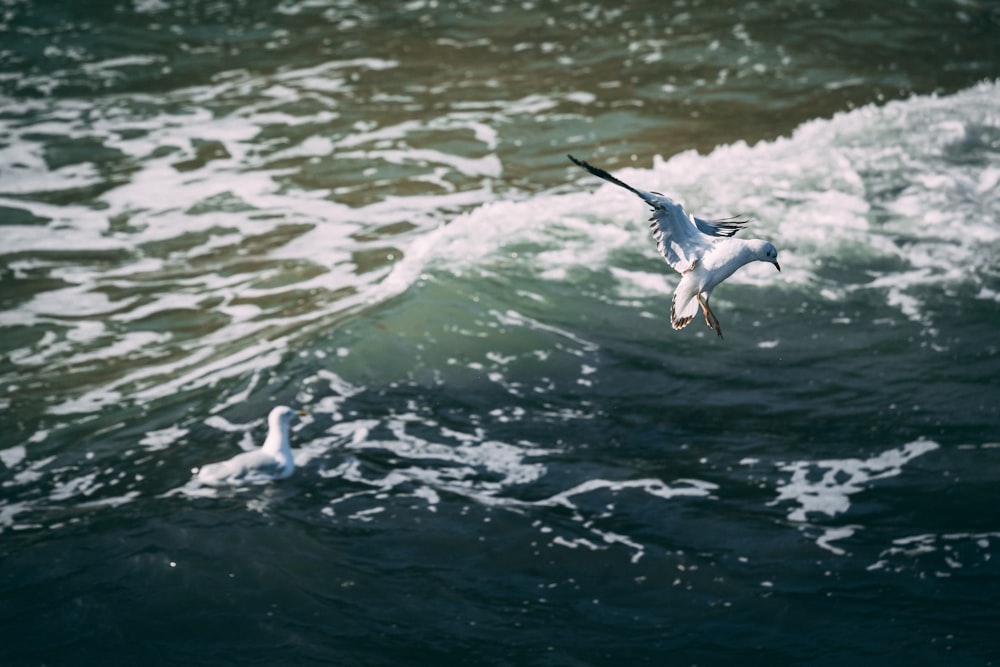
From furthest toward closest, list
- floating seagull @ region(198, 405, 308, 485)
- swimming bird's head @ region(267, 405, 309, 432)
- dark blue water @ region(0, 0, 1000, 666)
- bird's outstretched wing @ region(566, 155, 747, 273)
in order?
swimming bird's head @ region(267, 405, 309, 432) → floating seagull @ region(198, 405, 308, 485) → dark blue water @ region(0, 0, 1000, 666) → bird's outstretched wing @ region(566, 155, 747, 273)

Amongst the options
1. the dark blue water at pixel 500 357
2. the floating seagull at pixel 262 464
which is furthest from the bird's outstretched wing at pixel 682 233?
the floating seagull at pixel 262 464

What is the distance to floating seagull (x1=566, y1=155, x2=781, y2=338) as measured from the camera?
5281mm

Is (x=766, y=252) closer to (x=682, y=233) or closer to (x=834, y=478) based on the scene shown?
(x=682, y=233)

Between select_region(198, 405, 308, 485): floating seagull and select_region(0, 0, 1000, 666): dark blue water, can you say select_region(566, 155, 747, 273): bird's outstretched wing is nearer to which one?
select_region(0, 0, 1000, 666): dark blue water

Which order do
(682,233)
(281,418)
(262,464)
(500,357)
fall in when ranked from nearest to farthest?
(682,233)
(262,464)
(281,418)
(500,357)

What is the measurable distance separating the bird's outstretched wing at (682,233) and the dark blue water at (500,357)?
228 cm

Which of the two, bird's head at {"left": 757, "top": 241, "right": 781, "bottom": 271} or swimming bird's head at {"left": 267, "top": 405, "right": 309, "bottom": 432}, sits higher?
bird's head at {"left": 757, "top": 241, "right": 781, "bottom": 271}

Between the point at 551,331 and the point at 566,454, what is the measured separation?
7.15ft

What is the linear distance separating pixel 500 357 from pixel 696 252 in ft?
16.3

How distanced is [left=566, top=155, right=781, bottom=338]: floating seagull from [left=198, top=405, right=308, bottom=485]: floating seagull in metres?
3.76

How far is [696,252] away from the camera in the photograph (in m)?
5.36

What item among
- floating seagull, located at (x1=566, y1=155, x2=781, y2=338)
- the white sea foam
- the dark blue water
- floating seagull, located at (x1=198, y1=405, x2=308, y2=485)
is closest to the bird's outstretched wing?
floating seagull, located at (x1=566, y1=155, x2=781, y2=338)

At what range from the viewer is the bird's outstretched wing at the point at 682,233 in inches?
207

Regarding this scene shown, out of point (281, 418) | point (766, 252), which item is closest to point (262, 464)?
point (281, 418)
